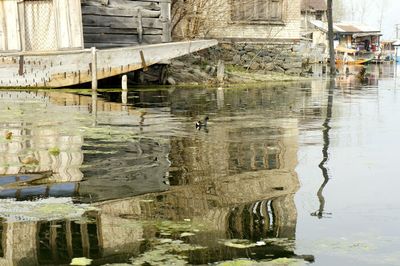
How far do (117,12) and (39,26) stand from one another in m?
3.01

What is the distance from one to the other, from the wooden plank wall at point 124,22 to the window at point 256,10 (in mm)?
7085

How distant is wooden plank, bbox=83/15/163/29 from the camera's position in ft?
64.5

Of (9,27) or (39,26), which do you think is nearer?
(9,27)

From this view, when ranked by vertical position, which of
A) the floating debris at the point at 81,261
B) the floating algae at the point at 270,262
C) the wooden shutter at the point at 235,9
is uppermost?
the wooden shutter at the point at 235,9

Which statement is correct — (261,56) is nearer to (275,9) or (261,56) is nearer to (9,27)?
(275,9)

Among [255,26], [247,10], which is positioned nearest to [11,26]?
[247,10]

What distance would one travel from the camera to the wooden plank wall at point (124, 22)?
64.7 ft

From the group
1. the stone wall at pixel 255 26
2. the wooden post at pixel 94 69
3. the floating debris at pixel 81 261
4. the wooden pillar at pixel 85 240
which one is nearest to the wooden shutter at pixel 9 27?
the wooden post at pixel 94 69

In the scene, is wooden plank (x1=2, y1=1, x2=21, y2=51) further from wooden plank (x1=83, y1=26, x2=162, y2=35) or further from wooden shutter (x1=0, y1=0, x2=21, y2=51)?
wooden plank (x1=83, y1=26, x2=162, y2=35)

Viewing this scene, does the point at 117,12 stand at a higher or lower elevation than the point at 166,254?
higher

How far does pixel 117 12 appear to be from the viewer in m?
20.0

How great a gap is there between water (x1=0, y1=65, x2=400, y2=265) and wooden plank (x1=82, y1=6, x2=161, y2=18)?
29.8ft

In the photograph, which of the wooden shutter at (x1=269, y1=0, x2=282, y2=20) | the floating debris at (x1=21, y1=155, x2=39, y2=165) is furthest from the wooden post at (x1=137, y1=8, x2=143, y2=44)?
the floating debris at (x1=21, y1=155, x2=39, y2=165)

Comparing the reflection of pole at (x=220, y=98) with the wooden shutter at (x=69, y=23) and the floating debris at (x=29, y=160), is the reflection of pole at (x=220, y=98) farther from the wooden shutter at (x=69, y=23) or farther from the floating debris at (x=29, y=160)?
the floating debris at (x=29, y=160)
